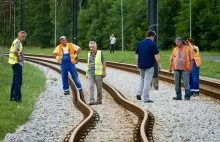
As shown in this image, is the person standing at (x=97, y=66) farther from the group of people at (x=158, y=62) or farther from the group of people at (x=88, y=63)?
the group of people at (x=158, y=62)

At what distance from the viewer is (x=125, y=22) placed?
253 ft

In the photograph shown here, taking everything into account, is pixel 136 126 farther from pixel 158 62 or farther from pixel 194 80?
pixel 194 80

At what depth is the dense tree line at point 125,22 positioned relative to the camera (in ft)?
209

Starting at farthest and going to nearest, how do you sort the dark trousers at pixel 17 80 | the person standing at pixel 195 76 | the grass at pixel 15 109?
the person standing at pixel 195 76, the dark trousers at pixel 17 80, the grass at pixel 15 109

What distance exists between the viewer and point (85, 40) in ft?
283

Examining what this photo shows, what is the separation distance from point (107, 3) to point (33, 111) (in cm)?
→ 7212

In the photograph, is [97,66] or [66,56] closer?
[97,66]

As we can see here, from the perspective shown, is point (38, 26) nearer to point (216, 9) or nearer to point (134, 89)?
point (216, 9)

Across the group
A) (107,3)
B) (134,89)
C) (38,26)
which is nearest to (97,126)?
(134,89)

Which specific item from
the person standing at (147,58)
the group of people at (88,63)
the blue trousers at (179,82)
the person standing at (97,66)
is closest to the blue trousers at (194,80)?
the blue trousers at (179,82)

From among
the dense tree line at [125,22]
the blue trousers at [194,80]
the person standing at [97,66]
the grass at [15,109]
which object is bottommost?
the grass at [15,109]

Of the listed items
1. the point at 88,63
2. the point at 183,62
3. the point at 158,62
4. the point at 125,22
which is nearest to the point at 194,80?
the point at 183,62

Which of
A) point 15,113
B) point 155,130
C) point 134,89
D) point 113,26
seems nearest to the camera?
point 155,130

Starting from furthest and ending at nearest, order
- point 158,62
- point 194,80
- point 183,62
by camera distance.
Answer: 1. point 194,80
2. point 183,62
3. point 158,62
